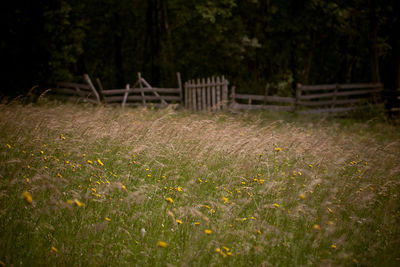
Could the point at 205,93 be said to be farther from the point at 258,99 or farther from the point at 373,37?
the point at 373,37

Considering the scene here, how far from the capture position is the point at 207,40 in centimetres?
1605

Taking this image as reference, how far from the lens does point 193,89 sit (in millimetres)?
12055

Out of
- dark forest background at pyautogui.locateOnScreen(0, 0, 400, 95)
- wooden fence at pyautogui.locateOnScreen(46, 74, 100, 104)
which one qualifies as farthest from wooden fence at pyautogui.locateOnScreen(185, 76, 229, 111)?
wooden fence at pyautogui.locateOnScreen(46, 74, 100, 104)

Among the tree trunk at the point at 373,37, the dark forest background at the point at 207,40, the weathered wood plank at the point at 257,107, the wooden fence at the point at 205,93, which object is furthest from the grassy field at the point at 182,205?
the tree trunk at the point at 373,37

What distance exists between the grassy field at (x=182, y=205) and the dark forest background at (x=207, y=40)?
822cm

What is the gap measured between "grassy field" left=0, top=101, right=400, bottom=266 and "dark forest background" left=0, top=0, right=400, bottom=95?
8220 mm

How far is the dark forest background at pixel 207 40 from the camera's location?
11.3 metres

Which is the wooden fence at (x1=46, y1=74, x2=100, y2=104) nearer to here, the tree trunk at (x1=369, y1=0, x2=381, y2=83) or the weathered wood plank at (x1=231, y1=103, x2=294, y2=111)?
the weathered wood plank at (x1=231, y1=103, x2=294, y2=111)

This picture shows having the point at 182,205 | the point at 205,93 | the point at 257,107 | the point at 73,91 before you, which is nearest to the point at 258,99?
the point at 257,107

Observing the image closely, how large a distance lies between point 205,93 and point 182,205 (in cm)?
945

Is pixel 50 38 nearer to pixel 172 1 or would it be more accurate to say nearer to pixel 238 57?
pixel 172 1

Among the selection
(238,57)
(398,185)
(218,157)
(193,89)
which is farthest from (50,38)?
(398,185)

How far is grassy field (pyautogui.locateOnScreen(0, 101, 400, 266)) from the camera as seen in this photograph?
2.23 m

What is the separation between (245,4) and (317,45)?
21.4ft
